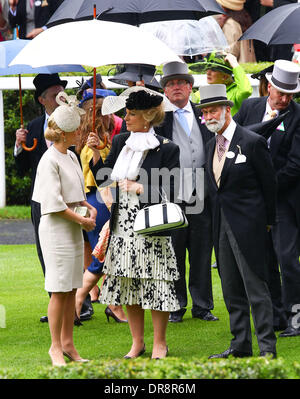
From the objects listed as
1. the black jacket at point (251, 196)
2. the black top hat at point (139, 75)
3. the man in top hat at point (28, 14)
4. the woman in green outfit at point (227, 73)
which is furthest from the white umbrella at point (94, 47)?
the man in top hat at point (28, 14)

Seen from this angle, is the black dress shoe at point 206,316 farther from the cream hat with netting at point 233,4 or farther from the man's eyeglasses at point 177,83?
the cream hat with netting at point 233,4

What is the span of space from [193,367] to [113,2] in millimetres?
3927

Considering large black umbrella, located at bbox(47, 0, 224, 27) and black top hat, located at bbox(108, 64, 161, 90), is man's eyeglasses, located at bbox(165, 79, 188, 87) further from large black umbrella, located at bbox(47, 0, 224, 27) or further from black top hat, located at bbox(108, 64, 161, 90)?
large black umbrella, located at bbox(47, 0, 224, 27)

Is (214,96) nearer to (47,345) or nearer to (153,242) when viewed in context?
(153,242)

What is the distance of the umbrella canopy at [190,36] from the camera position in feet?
28.1

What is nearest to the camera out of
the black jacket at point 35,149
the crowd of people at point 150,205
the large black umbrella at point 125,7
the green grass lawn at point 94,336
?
the crowd of people at point 150,205

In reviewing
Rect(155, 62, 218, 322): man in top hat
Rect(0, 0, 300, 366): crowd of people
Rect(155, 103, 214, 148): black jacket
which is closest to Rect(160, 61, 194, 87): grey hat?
Rect(155, 62, 218, 322): man in top hat

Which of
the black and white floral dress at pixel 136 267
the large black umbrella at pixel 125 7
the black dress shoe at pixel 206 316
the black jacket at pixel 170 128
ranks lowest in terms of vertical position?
the black dress shoe at pixel 206 316

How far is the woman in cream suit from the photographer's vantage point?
237 inches

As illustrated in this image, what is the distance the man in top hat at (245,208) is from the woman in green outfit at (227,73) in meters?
1.96

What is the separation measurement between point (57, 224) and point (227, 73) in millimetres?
2963

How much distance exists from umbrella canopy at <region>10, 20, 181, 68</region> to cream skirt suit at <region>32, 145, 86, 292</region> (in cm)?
71
